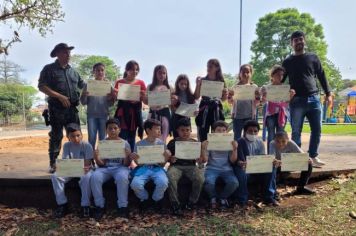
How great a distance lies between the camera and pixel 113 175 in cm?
430

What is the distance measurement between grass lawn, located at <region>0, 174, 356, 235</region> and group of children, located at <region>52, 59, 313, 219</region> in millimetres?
188

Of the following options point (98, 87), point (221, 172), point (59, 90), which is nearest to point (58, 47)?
point (59, 90)

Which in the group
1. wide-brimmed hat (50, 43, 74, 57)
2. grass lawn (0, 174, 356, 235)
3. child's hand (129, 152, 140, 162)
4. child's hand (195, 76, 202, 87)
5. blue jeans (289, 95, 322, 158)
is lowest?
grass lawn (0, 174, 356, 235)

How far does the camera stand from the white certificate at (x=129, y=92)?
4.86 metres

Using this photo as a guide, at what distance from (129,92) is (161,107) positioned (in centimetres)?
50

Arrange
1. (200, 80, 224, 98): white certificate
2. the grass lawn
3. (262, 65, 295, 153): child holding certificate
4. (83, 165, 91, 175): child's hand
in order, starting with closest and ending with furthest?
the grass lawn, (83, 165, 91, 175): child's hand, (200, 80, 224, 98): white certificate, (262, 65, 295, 153): child holding certificate

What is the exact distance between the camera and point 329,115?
33.8 meters

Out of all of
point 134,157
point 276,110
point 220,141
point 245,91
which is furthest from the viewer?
point 276,110

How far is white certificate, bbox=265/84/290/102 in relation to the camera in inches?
195

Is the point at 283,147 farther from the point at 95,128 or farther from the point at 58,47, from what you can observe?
the point at 58,47

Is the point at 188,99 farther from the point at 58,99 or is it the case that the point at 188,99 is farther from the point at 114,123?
the point at 58,99

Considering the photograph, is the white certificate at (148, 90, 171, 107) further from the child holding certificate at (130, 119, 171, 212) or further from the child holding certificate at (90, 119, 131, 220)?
the child holding certificate at (90, 119, 131, 220)

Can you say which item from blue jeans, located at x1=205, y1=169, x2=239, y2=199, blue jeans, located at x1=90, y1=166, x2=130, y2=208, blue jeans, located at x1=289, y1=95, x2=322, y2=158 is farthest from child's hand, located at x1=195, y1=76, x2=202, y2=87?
blue jeans, located at x1=90, y1=166, x2=130, y2=208

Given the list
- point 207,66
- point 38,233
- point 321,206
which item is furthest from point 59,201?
point 321,206
